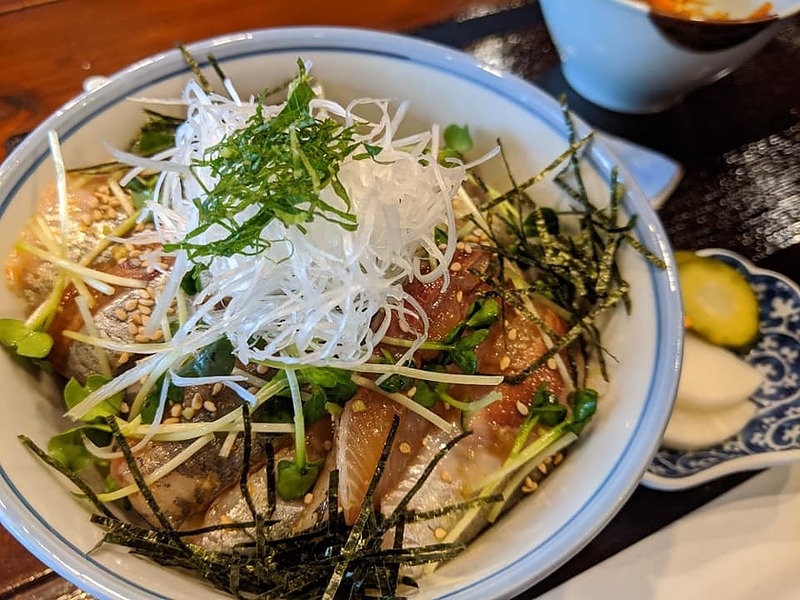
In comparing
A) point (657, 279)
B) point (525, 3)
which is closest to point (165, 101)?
point (657, 279)

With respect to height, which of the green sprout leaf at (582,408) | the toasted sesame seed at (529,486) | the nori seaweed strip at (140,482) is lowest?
the toasted sesame seed at (529,486)

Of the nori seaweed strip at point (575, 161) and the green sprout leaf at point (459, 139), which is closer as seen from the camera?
the nori seaweed strip at point (575, 161)

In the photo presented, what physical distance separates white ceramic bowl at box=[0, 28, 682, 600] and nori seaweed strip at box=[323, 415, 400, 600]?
15cm

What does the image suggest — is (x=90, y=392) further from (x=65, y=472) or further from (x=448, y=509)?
(x=448, y=509)

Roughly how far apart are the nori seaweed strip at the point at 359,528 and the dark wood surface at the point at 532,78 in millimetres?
1193

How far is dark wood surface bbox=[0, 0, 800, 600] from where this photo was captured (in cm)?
205

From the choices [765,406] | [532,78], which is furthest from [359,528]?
[532,78]

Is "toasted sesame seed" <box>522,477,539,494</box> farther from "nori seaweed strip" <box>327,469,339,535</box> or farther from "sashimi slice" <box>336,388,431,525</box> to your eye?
"nori seaweed strip" <box>327,469,339,535</box>

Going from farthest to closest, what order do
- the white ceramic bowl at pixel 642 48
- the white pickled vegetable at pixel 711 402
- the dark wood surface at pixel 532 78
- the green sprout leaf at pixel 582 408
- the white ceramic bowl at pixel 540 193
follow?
the dark wood surface at pixel 532 78, the white ceramic bowl at pixel 642 48, the white pickled vegetable at pixel 711 402, the green sprout leaf at pixel 582 408, the white ceramic bowl at pixel 540 193

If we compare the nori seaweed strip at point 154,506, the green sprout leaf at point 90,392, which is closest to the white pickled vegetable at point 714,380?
the nori seaweed strip at point 154,506

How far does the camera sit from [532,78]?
7.41ft

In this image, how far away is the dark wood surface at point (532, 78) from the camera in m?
2.05

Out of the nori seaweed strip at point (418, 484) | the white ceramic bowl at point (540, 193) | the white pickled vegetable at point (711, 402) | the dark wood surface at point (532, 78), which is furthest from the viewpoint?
the dark wood surface at point (532, 78)

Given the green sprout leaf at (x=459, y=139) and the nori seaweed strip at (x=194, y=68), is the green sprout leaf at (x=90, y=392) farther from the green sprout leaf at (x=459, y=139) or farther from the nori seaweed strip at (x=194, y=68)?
the green sprout leaf at (x=459, y=139)
